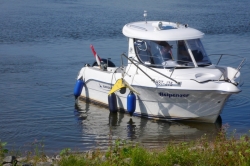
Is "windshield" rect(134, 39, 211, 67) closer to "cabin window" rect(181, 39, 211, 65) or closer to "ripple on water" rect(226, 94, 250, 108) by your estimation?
"cabin window" rect(181, 39, 211, 65)

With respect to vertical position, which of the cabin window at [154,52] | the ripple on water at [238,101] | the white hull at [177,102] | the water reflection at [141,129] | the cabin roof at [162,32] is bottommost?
the water reflection at [141,129]

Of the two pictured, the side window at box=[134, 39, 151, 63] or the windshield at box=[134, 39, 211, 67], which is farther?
the side window at box=[134, 39, 151, 63]

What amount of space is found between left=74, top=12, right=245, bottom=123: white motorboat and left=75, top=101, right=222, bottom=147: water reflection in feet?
0.78

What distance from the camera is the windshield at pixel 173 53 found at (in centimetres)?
1524

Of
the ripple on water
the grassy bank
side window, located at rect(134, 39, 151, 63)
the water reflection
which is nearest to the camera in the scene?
the grassy bank

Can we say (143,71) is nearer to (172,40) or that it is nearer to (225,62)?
(172,40)

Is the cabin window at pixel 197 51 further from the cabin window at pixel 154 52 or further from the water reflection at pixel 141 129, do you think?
the water reflection at pixel 141 129

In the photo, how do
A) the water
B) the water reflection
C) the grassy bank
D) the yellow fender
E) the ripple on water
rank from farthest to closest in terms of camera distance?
the ripple on water
the yellow fender
the water
the water reflection
the grassy bank

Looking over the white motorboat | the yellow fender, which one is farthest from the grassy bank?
the yellow fender

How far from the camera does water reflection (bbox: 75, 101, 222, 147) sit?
47.2ft

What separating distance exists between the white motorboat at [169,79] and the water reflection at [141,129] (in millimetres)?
237

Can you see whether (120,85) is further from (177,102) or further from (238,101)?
(238,101)

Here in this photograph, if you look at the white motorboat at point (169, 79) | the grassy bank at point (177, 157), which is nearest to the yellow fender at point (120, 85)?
the white motorboat at point (169, 79)

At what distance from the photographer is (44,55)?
25.1 m
